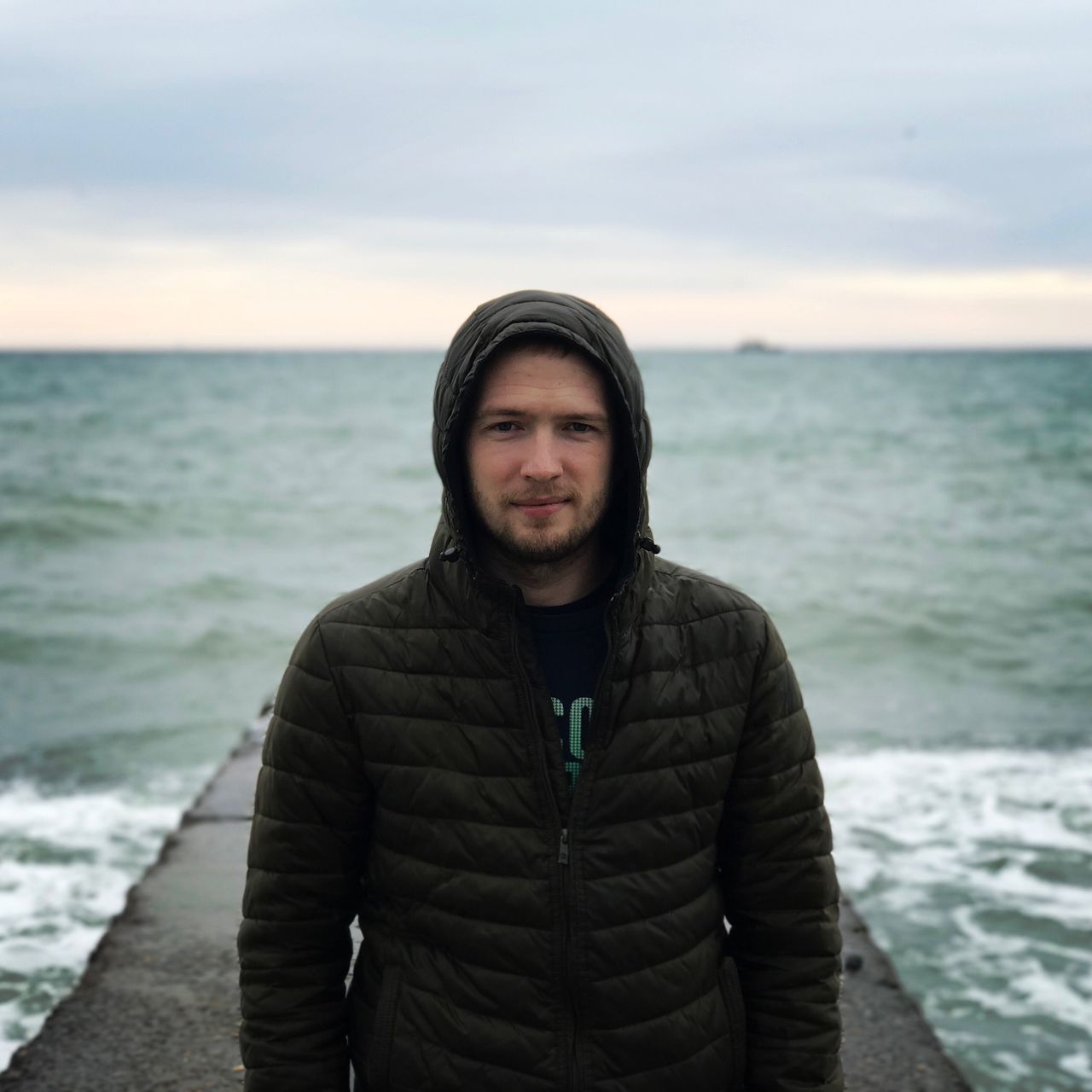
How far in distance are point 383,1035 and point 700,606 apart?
0.88 meters

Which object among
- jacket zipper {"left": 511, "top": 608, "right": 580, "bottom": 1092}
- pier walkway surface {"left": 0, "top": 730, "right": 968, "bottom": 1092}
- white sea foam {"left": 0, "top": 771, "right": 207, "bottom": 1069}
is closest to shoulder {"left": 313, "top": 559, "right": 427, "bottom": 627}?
jacket zipper {"left": 511, "top": 608, "right": 580, "bottom": 1092}

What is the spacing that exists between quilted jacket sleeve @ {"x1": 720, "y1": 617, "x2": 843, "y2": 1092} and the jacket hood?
33 cm

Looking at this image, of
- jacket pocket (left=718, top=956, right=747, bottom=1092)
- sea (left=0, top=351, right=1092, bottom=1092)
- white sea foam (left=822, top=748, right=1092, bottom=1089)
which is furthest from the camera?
sea (left=0, top=351, right=1092, bottom=1092)

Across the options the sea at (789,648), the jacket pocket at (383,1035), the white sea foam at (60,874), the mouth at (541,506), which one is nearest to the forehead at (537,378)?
the mouth at (541,506)

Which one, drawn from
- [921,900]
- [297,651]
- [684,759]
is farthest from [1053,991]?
[297,651]

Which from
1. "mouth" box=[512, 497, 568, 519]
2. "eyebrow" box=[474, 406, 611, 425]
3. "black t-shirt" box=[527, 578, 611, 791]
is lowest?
"black t-shirt" box=[527, 578, 611, 791]

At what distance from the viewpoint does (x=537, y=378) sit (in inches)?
72.4

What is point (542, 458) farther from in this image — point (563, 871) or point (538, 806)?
point (563, 871)

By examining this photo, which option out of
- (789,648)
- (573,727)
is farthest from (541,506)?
(789,648)

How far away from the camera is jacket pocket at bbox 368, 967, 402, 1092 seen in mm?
1809

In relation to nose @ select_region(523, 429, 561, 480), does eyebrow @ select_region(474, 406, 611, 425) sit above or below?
above

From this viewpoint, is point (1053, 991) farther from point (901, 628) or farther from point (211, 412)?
point (211, 412)

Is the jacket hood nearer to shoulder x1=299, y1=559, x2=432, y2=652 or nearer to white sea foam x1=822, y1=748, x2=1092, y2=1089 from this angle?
shoulder x1=299, y1=559, x2=432, y2=652

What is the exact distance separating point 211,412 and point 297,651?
46640 millimetres
